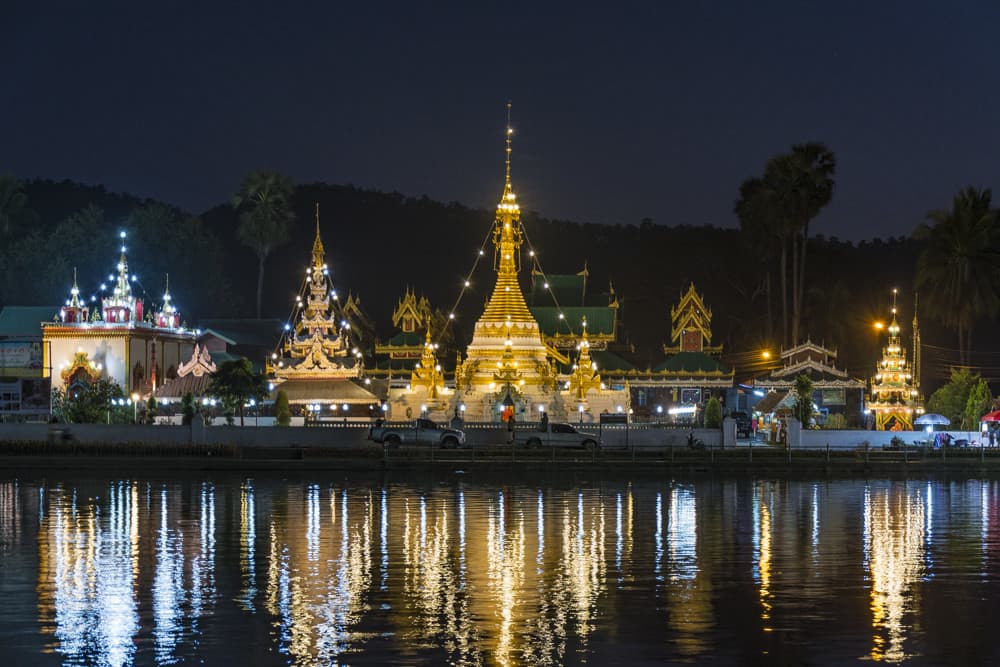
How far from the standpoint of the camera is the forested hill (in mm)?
113750

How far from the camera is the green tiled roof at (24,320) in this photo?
287 feet

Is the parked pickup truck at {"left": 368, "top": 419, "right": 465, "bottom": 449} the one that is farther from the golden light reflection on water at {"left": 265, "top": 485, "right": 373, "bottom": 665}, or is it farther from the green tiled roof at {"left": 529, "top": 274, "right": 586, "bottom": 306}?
the green tiled roof at {"left": 529, "top": 274, "right": 586, "bottom": 306}

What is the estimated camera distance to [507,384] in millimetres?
69625

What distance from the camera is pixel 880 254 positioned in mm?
158000

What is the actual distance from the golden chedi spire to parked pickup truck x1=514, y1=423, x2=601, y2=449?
49.2 feet

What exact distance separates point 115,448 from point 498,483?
15.8m

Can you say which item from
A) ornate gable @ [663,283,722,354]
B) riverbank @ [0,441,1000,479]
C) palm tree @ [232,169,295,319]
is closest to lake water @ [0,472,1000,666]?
riverbank @ [0,441,1000,479]

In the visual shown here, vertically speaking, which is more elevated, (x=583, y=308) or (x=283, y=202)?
(x=283, y=202)

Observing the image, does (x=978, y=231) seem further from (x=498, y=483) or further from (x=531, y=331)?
(x=498, y=483)

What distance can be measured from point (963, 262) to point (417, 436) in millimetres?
38567

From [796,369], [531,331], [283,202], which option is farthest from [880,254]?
[531,331]

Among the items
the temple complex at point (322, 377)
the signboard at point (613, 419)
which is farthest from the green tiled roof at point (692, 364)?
the temple complex at point (322, 377)

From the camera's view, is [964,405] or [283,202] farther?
[283,202]

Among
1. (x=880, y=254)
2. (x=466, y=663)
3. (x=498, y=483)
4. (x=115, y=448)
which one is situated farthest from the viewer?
(x=880, y=254)
